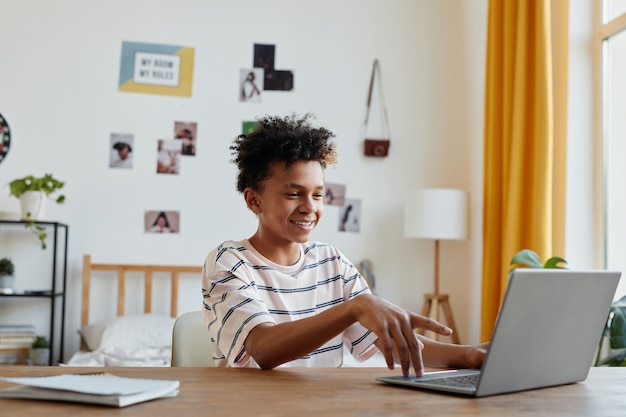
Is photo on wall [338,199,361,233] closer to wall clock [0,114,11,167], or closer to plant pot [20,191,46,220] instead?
plant pot [20,191,46,220]

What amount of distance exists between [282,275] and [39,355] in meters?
2.41

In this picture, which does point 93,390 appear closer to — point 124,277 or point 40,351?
point 40,351

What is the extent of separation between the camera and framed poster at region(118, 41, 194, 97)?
3971 mm

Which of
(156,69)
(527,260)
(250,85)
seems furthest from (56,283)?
(527,260)

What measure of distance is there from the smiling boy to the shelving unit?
2298 millimetres

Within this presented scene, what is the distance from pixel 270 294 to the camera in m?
1.49

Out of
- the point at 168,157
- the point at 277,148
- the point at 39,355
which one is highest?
the point at 168,157

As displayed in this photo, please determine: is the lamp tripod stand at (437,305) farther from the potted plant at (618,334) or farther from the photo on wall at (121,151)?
the photo on wall at (121,151)

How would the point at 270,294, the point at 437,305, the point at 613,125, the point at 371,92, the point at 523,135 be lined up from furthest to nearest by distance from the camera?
the point at 371,92 → the point at 437,305 → the point at 523,135 → the point at 613,125 → the point at 270,294

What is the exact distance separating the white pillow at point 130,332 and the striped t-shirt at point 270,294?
6.58 feet

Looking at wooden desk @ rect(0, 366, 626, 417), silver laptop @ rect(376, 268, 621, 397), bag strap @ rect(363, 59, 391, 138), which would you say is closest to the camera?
wooden desk @ rect(0, 366, 626, 417)

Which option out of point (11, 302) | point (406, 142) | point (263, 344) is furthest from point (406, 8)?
point (263, 344)

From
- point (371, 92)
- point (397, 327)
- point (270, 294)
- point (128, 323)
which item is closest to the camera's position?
point (397, 327)

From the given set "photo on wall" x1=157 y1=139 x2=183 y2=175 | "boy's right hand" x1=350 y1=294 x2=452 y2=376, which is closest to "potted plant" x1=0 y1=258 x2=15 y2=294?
"photo on wall" x1=157 y1=139 x2=183 y2=175
